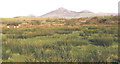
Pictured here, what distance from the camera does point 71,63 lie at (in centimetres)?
733

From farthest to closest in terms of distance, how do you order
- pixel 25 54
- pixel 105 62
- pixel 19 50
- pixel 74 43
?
pixel 74 43, pixel 19 50, pixel 25 54, pixel 105 62

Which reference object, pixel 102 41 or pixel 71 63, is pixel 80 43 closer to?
pixel 102 41

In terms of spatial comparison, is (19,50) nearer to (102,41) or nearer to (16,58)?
(16,58)

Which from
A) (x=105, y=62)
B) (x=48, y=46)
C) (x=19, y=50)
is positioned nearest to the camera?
(x=105, y=62)

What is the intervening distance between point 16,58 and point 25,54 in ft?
1.92

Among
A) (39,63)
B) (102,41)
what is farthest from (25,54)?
(102,41)

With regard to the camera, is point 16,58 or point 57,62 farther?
point 16,58

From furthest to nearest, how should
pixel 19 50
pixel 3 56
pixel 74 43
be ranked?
pixel 74 43
pixel 19 50
pixel 3 56

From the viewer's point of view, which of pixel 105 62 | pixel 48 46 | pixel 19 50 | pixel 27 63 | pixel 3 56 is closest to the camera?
pixel 105 62

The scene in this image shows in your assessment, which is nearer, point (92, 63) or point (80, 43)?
point (92, 63)

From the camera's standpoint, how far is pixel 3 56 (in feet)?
32.5

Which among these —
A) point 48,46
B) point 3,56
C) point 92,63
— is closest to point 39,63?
point 92,63

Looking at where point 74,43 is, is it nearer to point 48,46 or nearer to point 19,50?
point 48,46

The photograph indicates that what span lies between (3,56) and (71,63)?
4.29 m
